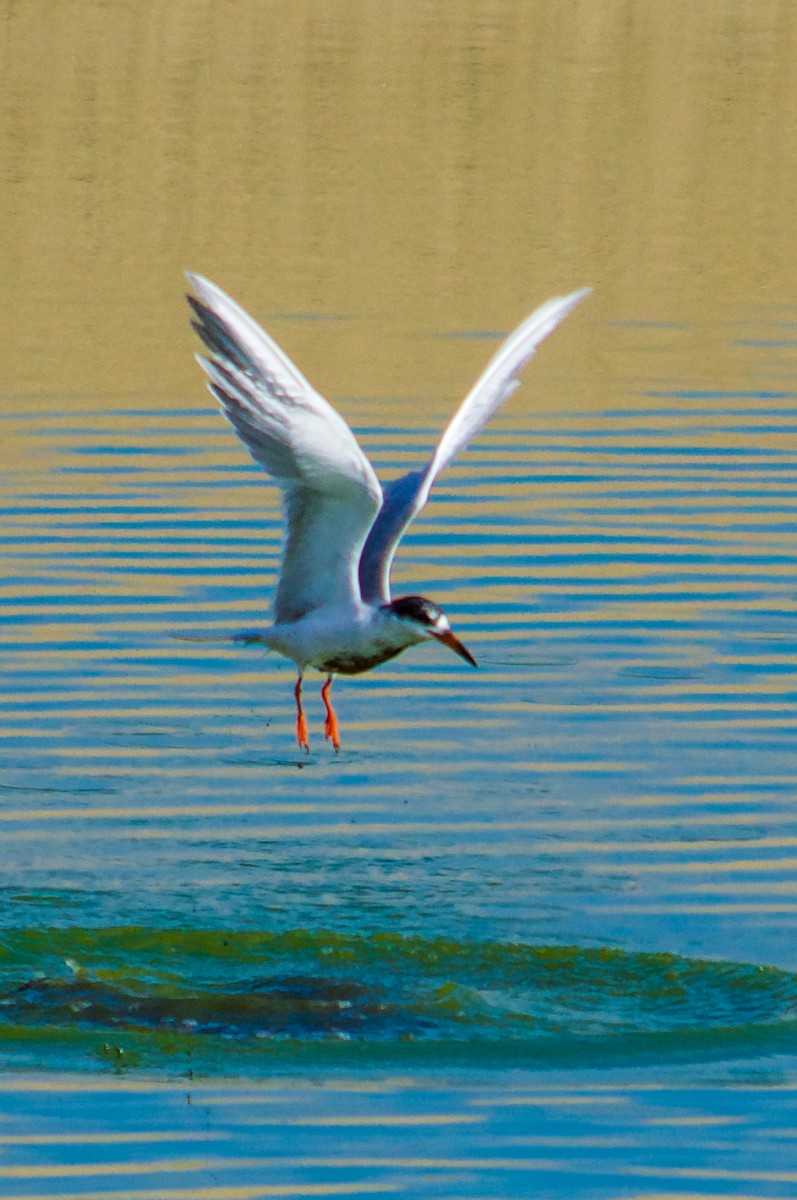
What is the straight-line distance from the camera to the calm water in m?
9.52

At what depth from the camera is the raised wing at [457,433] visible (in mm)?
10805

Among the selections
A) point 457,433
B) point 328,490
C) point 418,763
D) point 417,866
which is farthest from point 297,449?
point 418,763

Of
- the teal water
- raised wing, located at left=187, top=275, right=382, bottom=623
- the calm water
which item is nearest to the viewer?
the teal water

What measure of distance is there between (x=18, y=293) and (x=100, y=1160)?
20616 millimetres

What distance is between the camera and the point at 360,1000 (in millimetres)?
10602

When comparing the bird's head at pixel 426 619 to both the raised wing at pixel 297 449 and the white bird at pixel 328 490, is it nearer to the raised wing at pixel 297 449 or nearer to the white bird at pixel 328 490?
the white bird at pixel 328 490

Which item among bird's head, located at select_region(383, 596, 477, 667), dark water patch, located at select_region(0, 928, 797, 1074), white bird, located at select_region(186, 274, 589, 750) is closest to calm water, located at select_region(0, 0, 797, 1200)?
dark water patch, located at select_region(0, 928, 797, 1074)

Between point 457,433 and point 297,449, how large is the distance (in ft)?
3.33

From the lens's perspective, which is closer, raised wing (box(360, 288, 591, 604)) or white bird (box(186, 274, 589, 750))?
white bird (box(186, 274, 589, 750))

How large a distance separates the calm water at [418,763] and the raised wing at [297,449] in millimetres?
1613

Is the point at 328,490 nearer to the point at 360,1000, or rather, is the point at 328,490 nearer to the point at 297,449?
the point at 297,449

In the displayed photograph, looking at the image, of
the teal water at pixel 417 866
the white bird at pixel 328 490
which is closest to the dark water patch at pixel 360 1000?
the teal water at pixel 417 866

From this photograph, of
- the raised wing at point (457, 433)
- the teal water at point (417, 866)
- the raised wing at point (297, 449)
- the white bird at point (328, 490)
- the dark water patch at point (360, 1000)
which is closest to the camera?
the teal water at point (417, 866)

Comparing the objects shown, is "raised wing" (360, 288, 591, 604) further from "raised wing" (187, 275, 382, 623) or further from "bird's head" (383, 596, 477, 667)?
"bird's head" (383, 596, 477, 667)
